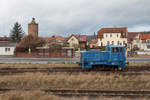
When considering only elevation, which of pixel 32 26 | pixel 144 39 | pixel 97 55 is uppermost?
pixel 32 26

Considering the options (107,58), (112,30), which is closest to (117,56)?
(107,58)

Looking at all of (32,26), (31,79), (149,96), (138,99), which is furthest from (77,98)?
(32,26)

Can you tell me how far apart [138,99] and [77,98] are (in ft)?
10.7

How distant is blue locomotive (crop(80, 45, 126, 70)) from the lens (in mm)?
17438

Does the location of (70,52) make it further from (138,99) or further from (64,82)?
(138,99)

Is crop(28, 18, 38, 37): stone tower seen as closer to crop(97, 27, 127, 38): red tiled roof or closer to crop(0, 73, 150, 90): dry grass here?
crop(97, 27, 127, 38): red tiled roof

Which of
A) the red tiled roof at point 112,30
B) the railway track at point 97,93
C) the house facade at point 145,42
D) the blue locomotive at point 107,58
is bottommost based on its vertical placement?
the railway track at point 97,93

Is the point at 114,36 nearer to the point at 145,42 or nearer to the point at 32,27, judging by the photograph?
the point at 145,42

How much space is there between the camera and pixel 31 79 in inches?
553

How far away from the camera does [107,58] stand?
1750cm

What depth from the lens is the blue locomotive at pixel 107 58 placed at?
17438 mm

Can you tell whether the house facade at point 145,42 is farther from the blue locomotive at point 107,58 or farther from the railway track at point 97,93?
the railway track at point 97,93

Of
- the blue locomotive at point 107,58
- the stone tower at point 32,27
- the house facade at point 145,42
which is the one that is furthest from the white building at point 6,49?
the house facade at point 145,42

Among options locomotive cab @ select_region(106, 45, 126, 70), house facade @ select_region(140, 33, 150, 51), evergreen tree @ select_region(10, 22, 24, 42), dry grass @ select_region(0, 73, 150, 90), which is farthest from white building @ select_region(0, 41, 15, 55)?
house facade @ select_region(140, 33, 150, 51)
